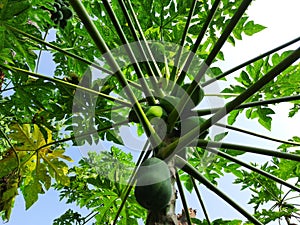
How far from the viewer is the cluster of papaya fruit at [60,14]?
268 centimetres

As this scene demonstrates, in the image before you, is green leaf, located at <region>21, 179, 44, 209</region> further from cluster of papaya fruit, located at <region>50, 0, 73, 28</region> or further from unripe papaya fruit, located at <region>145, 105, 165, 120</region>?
cluster of papaya fruit, located at <region>50, 0, 73, 28</region>

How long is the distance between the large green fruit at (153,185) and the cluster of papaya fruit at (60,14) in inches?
65.3

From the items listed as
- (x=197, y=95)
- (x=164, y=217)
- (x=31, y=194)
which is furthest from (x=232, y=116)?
Answer: (x=31, y=194)

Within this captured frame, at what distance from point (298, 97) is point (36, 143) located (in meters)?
1.65

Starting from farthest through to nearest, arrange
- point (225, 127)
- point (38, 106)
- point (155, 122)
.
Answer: point (38, 106) → point (225, 127) → point (155, 122)

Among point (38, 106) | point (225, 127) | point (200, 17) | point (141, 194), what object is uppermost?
point (200, 17)

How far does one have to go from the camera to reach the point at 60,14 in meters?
2.68

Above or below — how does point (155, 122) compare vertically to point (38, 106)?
below

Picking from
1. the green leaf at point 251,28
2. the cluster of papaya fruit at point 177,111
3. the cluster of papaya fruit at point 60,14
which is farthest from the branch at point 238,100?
the cluster of papaya fruit at point 60,14

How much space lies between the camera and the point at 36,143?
2.40 meters

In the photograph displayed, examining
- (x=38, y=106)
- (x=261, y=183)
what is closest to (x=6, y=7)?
(x=38, y=106)

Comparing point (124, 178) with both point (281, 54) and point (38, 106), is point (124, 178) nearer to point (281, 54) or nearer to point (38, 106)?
point (38, 106)

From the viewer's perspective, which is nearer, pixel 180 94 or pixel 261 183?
pixel 180 94

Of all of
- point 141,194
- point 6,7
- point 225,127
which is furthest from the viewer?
point 225,127
